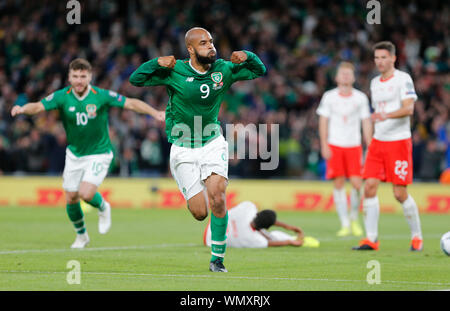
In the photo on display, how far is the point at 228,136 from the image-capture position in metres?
21.7

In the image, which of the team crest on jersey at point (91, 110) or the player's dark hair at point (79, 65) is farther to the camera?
the team crest on jersey at point (91, 110)

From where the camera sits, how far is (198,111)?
30.5 ft

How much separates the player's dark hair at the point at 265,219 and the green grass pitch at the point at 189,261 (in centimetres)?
39

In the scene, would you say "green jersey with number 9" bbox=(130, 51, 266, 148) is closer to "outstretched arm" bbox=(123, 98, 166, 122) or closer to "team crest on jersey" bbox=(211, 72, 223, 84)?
"team crest on jersey" bbox=(211, 72, 223, 84)

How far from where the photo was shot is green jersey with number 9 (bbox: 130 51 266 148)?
30.4ft

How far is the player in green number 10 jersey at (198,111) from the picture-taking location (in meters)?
9.09

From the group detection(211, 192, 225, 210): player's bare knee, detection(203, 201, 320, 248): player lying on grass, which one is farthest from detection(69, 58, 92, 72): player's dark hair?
detection(211, 192, 225, 210): player's bare knee

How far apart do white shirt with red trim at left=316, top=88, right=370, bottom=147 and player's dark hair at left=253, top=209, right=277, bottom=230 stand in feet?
12.6

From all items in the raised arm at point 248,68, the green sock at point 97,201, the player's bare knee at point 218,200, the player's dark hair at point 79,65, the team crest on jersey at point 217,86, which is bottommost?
the green sock at point 97,201

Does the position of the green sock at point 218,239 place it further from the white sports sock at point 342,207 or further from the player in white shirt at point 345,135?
the white sports sock at point 342,207

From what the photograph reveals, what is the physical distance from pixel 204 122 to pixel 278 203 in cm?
1291

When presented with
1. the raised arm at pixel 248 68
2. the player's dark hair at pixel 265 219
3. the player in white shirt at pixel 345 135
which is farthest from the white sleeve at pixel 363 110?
the raised arm at pixel 248 68

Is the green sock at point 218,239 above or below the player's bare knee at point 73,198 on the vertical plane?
below

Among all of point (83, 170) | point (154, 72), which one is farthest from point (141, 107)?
point (154, 72)
